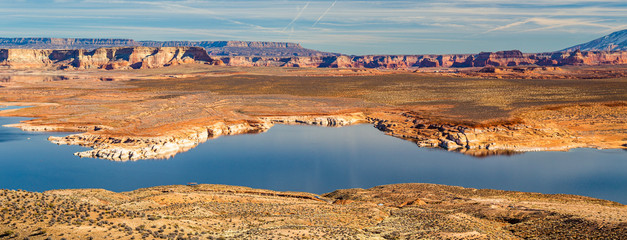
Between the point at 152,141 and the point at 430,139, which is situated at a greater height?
the point at 430,139

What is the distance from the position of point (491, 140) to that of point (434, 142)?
5.89m

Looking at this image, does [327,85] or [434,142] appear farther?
[327,85]

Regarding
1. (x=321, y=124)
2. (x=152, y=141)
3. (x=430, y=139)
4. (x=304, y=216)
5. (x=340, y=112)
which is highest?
(x=304, y=216)

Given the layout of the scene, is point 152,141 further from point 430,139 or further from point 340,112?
point 340,112

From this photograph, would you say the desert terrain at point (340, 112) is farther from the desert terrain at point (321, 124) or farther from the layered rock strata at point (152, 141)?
the desert terrain at point (321, 124)

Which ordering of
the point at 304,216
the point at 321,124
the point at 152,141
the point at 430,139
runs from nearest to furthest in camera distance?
the point at 304,216, the point at 152,141, the point at 430,139, the point at 321,124

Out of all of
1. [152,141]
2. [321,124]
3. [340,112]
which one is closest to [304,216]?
[152,141]

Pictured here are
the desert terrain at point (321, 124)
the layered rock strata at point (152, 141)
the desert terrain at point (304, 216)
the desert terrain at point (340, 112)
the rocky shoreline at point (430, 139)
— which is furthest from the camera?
the desert terrain at point (340, 112)

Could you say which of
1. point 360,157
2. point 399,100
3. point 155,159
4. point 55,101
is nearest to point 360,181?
point 360,157

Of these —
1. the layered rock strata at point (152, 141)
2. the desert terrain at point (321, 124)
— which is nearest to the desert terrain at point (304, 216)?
the desert terrain at point (321, 124)

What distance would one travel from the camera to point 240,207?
87.0 ft

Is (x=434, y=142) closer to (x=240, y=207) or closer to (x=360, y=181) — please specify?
(x=360, y=181)

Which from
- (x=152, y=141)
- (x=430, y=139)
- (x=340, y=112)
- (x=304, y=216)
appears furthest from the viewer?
(x=340, y=112)

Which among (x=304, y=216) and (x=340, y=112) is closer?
(x=304, y=216)
